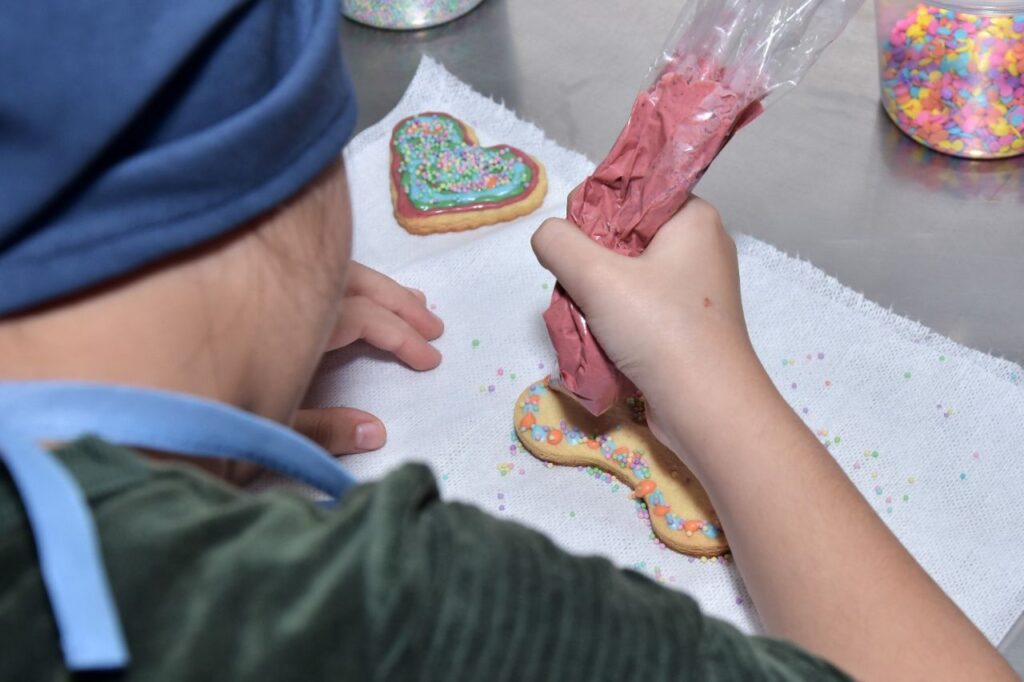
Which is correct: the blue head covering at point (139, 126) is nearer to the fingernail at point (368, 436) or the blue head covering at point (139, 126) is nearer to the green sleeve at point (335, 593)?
the green sleeve at point (335, 593)

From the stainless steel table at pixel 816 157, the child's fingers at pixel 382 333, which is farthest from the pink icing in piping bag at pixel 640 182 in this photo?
the stainless steel table at pixel 816 157

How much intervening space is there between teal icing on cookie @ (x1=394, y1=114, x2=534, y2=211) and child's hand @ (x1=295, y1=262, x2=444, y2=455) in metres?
0.10

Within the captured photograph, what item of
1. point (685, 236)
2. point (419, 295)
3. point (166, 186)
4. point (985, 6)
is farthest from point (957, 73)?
point (166, 186)

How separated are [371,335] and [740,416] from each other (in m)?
0.28

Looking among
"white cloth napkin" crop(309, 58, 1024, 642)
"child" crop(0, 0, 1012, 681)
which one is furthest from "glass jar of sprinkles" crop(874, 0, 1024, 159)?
"child" crop(0, 0, 1012, 681)

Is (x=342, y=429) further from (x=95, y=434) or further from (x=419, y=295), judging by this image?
(x=95, y=434)

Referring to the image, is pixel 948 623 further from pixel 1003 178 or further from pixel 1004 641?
pixel 1003 178

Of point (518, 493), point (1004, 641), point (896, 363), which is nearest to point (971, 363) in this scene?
point (896, 363)

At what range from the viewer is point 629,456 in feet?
2.25

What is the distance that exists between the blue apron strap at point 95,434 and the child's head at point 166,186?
4cm

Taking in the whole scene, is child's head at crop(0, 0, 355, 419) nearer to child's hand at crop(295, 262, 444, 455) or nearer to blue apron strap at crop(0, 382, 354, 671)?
blue apron strap at crop(0, 382, 354, 671)

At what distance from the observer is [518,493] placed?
0.69 metres

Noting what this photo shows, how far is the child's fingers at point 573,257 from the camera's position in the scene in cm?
61

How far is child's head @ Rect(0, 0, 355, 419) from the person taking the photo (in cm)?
33
